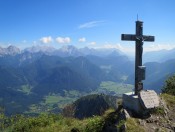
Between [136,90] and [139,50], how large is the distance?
3177mm

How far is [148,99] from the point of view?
21.0 m

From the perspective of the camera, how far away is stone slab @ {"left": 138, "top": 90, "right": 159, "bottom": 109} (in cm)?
2056

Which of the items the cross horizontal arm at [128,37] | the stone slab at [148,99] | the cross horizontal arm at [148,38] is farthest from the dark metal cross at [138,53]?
the stone slab at [148,99]

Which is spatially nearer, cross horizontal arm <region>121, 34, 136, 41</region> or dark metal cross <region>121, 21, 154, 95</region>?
cross horizontal arm <region>121, 34, 136, 41</region>

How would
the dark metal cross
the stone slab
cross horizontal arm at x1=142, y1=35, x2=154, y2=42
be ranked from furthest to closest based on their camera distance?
cross horizontal arm at x1=142, y1=35, x2=154, y2=42, the dark metal cross, the stone slab

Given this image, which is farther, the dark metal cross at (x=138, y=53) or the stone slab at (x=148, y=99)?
the dark metal cross at (x=138, y=53)

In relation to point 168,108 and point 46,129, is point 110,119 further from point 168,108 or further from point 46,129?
point 46,129

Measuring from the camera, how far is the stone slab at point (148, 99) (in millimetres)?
20562

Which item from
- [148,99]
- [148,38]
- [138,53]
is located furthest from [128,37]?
[148,99]

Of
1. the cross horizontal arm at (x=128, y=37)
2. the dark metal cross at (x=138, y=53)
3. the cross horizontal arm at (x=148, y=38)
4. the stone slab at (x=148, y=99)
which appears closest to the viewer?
the stone slab at (x=148, y=99)

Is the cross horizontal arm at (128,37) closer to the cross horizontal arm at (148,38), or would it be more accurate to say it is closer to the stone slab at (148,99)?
the cross horizontal arm at (148,38)

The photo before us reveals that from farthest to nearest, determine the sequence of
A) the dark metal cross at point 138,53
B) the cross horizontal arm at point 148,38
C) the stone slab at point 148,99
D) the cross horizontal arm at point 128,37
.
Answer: the cross horizontal arm at point 148,38 < the dark metal cross at point 138,53 < the cross horizontal arm at point 128,37 < the stone slab at point 148,99

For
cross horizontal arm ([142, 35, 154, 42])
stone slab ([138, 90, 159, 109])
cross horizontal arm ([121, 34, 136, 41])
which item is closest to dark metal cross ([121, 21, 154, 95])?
cross horizontal arm ([121, 34, 136, 41])

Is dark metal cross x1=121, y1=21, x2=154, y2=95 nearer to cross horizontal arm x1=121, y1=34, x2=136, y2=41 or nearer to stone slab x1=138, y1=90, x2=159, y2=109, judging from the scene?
cross horizontal arm x1=121, y1=34, x2=136, y2=41
